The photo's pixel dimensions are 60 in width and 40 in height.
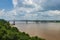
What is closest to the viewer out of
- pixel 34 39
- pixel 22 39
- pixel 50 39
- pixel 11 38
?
pixel 11 38

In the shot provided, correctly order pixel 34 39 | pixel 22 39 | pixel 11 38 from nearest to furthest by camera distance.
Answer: pixel 11 38, pixel 22 39, pixel 34 39

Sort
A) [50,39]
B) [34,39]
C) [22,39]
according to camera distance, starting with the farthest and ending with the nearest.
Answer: [50,39]
[34,39]
[22,39]

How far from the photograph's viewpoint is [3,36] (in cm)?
789

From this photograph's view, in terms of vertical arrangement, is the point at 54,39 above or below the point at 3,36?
below

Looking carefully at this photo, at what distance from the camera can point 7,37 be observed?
7.68 m

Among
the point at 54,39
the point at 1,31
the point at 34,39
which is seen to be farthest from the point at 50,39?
the point at 1,31

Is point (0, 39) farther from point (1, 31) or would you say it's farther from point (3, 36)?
point (1, 31)

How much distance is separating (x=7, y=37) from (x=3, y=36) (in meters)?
0.25

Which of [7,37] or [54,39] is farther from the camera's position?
[54,39]

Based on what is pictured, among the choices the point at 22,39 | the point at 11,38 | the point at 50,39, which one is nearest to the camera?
the point at 11,38

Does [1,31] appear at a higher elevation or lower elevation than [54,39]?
higher

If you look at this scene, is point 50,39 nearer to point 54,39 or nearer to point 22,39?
point 54,39

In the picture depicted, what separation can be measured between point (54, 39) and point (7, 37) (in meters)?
8.00

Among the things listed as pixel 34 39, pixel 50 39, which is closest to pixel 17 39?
pixel 34 39
